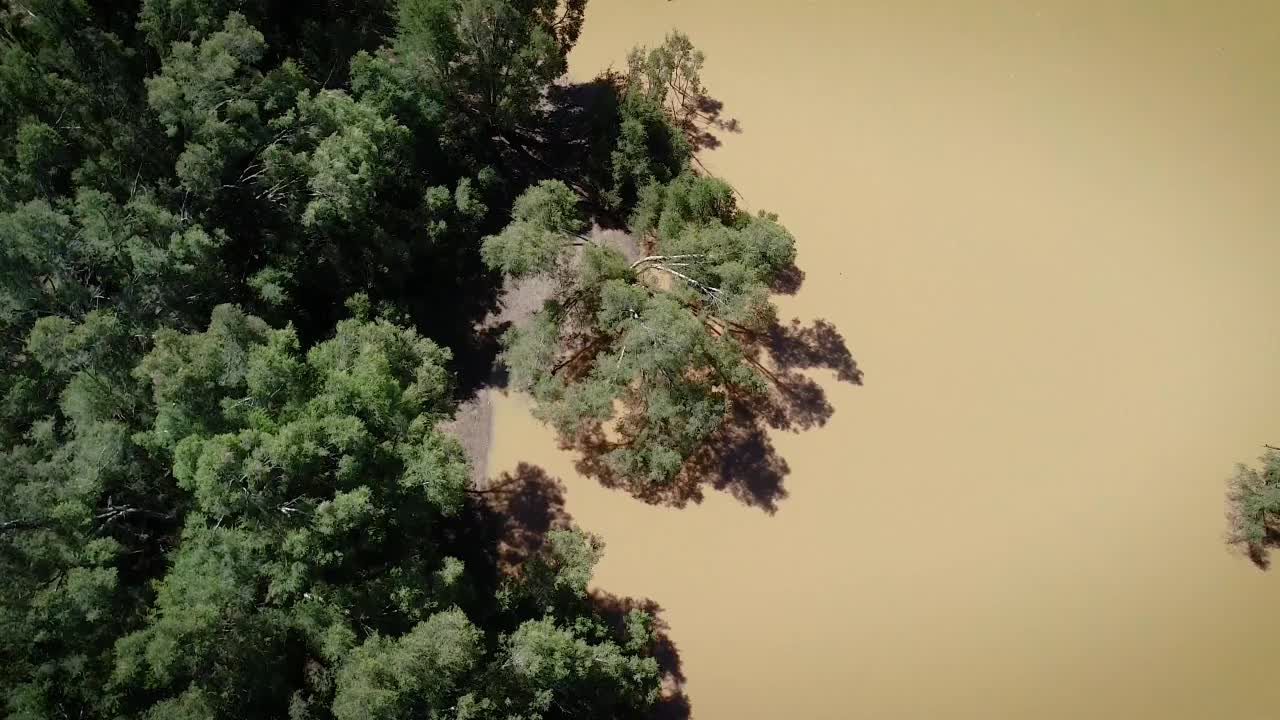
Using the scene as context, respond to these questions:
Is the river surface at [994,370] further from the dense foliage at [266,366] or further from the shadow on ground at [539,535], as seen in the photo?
the dense foliage at [266,366]

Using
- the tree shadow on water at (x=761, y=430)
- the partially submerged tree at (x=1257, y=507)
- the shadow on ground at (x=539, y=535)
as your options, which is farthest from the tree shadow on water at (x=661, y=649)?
the partially submerged tree at (x=1257, y=507)

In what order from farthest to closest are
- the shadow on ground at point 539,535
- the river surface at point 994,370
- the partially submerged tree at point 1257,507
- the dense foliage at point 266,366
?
the partially submerged tree at point 1257,507
the river surface at point 994,370
the shadow on ground at point 539,535
the dense foliage at point 266,366

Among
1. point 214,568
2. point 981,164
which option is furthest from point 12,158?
point 981,164

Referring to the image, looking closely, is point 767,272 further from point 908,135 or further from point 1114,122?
point 1114,122

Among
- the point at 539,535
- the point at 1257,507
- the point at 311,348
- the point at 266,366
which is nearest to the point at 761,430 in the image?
the point at 539,535

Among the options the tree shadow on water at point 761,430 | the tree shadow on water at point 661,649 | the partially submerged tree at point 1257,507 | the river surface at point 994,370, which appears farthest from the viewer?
the tree shadow on water at point 761,430

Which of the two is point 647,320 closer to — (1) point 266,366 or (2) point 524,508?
(2) point 524,508

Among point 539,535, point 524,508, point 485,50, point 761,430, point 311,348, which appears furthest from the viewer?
point 761,430
